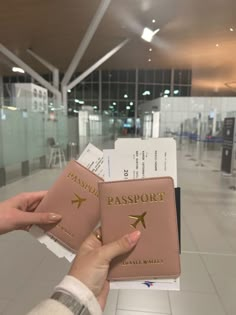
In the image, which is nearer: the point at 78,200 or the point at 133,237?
the point at 133,237

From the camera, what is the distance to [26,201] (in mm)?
1062

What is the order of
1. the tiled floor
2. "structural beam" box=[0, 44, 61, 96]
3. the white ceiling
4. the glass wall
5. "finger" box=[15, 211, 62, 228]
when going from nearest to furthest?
"finger" box=[15, 211, 62, 228]
the tiled floor
the white ceiling
"structural beam" box=[0, 44, 61, 96]
the glass wall

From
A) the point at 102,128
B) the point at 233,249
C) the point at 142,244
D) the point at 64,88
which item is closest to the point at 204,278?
the point at 233,249

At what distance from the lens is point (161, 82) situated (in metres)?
22.7

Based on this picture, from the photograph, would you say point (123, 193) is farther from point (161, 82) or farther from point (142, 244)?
point (161, 82)

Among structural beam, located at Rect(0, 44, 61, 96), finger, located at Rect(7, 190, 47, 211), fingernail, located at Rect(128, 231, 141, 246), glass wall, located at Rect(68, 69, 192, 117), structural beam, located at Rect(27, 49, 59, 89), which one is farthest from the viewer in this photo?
glass wall, located at Rect(68, 69, 192, 117)

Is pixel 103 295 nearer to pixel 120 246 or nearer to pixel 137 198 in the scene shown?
pixel 120 246

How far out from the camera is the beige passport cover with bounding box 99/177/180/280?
78cm

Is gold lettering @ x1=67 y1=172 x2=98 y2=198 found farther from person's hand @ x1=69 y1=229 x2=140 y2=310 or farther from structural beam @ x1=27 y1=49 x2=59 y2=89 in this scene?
structural beam @ x1=27 y1=49 x2=59 y2=89

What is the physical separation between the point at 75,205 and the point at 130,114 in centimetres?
2298

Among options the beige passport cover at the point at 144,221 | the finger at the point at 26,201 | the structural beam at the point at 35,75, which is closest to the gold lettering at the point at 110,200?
the beige passport cover at the point at 144,221

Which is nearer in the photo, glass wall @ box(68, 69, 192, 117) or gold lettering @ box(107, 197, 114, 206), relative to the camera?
gold lettering @ box(107, 197, 114, 206)

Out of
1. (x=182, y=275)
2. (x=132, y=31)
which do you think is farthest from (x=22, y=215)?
(x=132, y=31)

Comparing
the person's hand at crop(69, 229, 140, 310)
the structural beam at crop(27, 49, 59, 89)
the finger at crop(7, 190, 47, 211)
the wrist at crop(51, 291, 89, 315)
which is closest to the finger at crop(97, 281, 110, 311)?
the person's hand at crop(69, 229, 140, 310)
